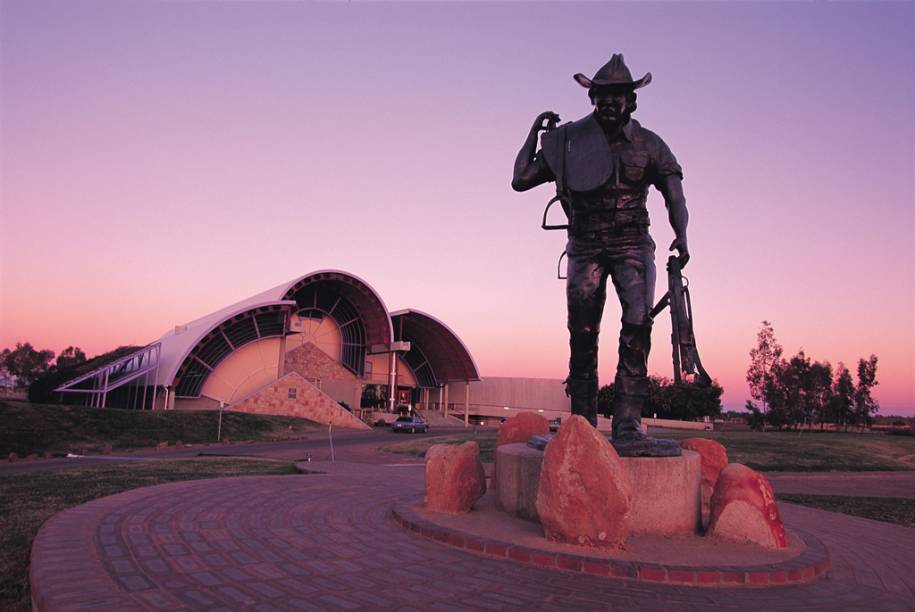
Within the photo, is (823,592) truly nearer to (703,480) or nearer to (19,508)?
(703,480)

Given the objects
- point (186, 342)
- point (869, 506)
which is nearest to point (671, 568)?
point (869, 506)

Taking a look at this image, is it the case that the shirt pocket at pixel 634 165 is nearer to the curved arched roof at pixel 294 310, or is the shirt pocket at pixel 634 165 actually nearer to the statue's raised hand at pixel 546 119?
the statue's raised hand at pixel 546 119

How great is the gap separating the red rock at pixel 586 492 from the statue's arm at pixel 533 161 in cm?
309

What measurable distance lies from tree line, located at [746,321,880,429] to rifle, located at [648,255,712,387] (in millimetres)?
42998

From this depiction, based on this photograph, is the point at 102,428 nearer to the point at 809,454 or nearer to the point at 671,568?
the point at 671,568

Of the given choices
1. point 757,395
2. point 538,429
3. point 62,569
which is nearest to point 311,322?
point 757,395

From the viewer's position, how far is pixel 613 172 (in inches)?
228

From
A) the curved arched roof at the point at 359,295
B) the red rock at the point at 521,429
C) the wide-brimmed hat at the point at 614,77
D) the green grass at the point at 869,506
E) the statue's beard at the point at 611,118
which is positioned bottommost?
the green grass at the point at 869,506

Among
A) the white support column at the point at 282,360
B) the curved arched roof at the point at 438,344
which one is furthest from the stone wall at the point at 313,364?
the curved arched roof at the point at 438,344

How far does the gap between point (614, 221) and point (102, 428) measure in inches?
910

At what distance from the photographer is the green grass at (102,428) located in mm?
19141

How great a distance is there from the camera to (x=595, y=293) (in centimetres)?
602

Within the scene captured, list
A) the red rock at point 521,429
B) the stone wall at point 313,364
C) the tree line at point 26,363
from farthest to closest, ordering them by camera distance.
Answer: the tree line at point 26,363 → the stone wall at point 313,364 → the red rock at point 521,429

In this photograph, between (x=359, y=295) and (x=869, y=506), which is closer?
(x=869, y=506)
